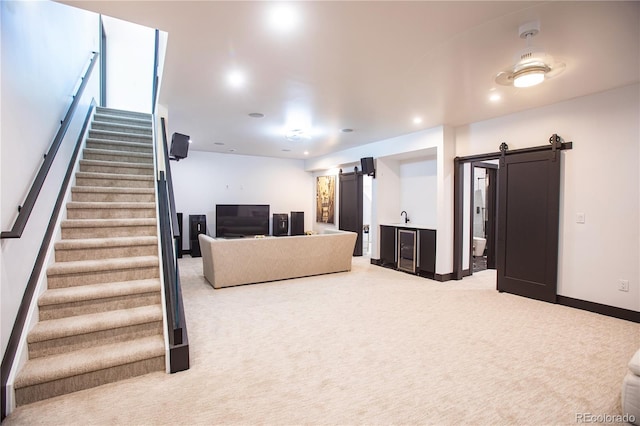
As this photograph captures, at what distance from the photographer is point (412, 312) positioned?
3.86 metres

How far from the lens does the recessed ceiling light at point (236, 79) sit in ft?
10.9

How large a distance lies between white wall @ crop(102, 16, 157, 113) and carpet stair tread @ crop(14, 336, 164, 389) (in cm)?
581

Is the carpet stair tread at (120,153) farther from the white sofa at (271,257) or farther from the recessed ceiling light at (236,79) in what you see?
the recessed ceiling light at (236,79)

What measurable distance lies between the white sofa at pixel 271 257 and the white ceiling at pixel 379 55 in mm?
1996

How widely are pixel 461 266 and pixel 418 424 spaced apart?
422cm

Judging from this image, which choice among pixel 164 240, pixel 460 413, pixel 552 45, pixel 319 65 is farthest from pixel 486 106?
pixel 164 240

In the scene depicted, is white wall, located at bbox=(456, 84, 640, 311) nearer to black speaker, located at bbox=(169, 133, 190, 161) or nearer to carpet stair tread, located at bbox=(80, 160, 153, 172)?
carpet stair tread, located at bbox=(80, 160, 153, 172)

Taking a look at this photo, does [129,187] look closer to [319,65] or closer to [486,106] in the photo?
→ [319,65]

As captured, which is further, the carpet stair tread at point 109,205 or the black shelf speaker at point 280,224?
the black shelf speaker at point 280,224

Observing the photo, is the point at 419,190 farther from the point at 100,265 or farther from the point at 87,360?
the point at 87,360

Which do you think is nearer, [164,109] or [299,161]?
[164,109]

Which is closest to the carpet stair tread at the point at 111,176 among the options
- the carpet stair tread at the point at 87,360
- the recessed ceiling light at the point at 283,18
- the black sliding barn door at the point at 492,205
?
the carpet stair tread at the point at 87,360

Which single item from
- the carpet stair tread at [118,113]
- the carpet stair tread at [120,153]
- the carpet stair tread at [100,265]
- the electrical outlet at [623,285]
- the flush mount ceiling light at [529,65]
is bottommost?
the electrical outlet at [623,285]

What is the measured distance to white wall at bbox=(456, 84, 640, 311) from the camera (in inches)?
142
